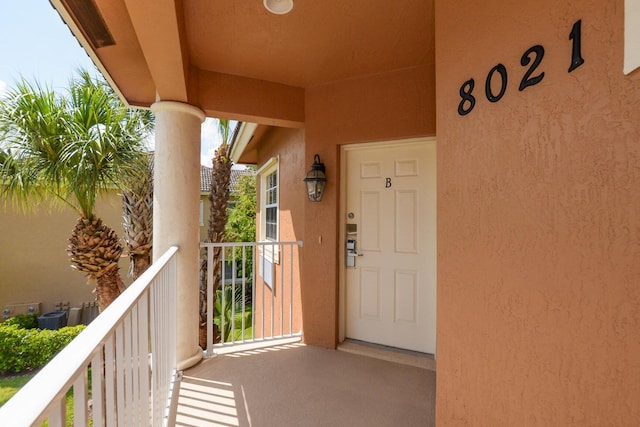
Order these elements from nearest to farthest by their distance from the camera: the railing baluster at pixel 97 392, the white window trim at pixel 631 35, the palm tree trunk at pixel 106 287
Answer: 1. the railing baluster at pixel 97 392
2. the white window trim at pixel 631 35
3. the palm tree trunk at pixel 106 287

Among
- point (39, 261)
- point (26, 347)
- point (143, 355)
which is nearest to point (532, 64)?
point (143, 355)

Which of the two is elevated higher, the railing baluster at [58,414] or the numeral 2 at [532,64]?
the numeral 2 at [532,64]

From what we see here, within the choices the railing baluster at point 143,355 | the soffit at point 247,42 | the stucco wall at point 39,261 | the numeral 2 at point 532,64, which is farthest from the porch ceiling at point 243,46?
the stucco wall at point 39,261

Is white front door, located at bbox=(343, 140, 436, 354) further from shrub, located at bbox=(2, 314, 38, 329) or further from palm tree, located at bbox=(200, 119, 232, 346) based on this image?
shrub, located at bbox=(2, 314, 38, 329)

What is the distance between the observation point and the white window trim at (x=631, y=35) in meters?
0.98

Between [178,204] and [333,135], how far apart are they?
167 cm

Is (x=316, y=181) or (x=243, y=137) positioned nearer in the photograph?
(x=316, y=181)

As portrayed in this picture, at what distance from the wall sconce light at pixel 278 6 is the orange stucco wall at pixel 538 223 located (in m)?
1.04

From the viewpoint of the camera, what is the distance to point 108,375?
0.89 meters

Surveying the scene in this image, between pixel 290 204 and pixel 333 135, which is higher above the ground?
pixel 333 135

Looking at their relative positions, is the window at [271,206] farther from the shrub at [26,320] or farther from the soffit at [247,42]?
the shrub at [26,320]

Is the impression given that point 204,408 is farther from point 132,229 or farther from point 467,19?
point 132,229

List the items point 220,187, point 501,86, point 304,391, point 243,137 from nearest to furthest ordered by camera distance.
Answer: point 501,86
point 304,391
point 243,137
point 220,187

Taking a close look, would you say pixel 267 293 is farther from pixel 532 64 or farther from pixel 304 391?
pixel 532 64
